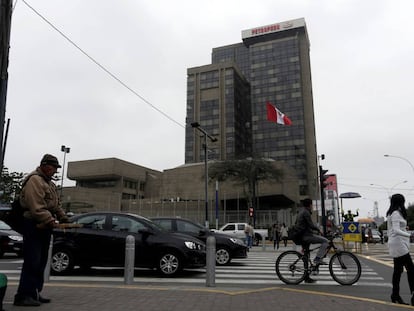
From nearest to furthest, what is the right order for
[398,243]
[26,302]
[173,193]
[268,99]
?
[26,302]
[398,243]
[173,193]
[268,99]

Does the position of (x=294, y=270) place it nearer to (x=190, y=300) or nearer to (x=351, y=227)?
(x=190, y=300)

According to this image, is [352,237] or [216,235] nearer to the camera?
[216,235]

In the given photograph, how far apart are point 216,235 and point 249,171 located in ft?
114

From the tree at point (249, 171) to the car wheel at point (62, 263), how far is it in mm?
37183

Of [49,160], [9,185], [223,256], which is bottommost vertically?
[223,256]

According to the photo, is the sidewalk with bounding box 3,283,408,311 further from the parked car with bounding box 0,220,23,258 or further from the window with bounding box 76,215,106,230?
the parked car with bounding box 0,220,23,258

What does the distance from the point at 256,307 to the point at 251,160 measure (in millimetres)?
41672

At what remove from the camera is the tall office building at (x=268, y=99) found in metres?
98.2

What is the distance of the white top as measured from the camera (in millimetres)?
6191

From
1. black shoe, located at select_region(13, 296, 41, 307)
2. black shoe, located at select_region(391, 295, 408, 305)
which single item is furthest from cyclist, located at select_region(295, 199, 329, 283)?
black shoe, located at select_region(13, 296, 41, 307)

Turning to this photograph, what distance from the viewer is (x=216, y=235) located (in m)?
12.1

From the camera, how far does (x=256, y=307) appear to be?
5.41 metres

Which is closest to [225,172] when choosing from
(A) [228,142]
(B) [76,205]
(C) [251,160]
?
(C) [251,160]

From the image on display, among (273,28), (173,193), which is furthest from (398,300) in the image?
(273,28)
